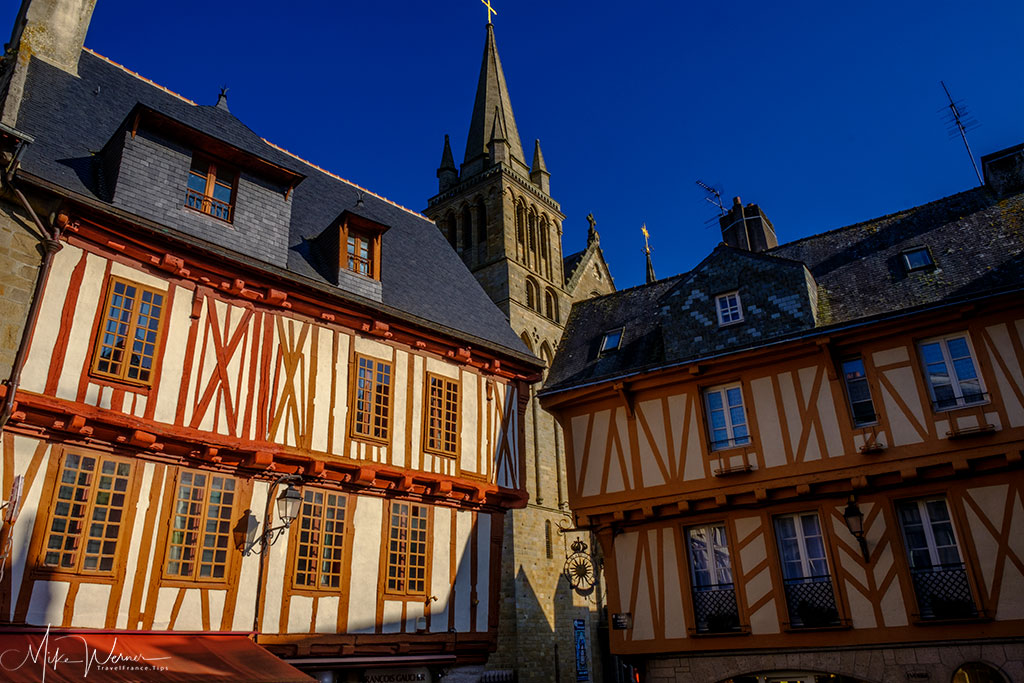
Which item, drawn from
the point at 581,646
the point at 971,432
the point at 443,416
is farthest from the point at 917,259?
the point at 581,646

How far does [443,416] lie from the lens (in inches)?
514

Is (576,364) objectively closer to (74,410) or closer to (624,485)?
(624,485)

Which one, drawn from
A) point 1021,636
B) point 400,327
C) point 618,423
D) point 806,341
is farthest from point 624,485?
point 1021,636

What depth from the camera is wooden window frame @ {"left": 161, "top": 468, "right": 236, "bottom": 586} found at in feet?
31.1

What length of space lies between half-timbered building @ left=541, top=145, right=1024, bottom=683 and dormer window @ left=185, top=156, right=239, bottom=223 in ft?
21.4

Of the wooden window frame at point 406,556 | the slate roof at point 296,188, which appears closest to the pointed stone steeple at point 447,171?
the slate roof at point 296,188

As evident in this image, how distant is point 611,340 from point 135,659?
9705 millimetres

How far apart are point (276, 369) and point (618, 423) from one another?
19.3 ft

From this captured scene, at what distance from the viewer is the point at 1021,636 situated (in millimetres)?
9773

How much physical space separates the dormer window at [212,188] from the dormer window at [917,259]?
34.8 feet

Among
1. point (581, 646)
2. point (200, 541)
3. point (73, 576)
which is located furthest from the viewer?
point (581, 646)

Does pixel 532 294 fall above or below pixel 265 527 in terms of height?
above

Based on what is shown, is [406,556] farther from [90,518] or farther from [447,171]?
[447,171]

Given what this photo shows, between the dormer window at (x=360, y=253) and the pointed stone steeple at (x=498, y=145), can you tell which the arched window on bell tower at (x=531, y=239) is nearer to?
the pointed stone steeple at (x=498, y=145)
